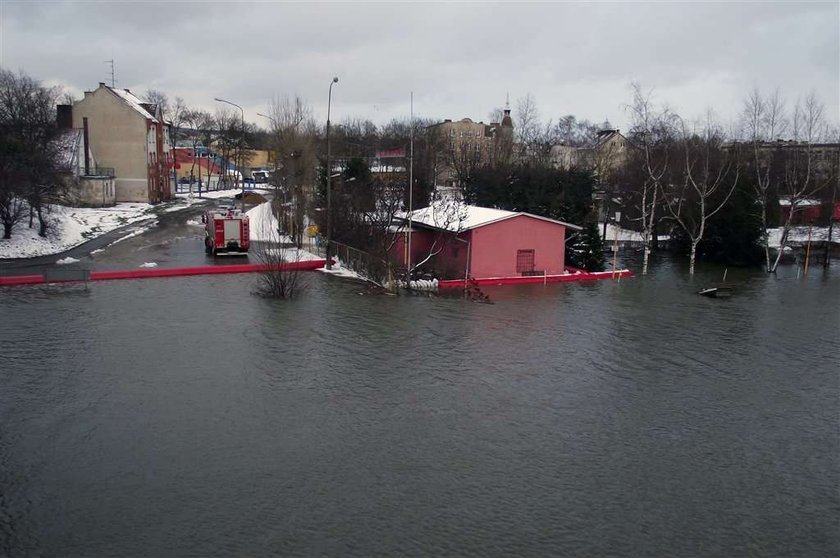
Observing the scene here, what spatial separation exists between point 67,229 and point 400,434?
3183cm

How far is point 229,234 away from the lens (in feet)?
107

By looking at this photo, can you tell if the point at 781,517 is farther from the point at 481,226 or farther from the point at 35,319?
the point at 481,226

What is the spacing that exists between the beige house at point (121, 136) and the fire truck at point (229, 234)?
2910 cm

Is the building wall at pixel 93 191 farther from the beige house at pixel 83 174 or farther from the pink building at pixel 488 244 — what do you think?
the pink building at pixel 488 244

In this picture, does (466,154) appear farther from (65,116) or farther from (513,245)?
(65,116)

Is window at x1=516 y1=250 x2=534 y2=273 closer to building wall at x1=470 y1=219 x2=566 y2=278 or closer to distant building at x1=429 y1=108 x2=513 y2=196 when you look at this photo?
building wall at x1=470 y1=219 x2=566 y2=278

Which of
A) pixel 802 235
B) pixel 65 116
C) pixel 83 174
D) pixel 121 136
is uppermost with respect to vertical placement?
pixel 65 116

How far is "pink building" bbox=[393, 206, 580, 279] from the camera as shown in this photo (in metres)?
30.4

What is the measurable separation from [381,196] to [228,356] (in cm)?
1713

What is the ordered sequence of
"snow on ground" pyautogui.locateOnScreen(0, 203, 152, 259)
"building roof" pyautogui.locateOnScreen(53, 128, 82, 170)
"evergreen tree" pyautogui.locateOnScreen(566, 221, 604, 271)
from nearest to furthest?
"snow on ground" pyautogui.locateOnScreen(0, 203, 152, 259), "evergreen tree" pyautogui.locateOnScreen(566, 221, 604, 271), "building roof" pyautogui.locateOnScreen(53, 128, 82, 170)

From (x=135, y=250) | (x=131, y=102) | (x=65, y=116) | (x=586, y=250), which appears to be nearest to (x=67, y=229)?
(x=135, y=250)

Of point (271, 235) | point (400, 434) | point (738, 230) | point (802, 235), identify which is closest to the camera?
point (400, 434)

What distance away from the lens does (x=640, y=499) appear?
9906mm

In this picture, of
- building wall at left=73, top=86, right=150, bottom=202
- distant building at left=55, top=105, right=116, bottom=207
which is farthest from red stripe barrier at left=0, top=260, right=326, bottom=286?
building wall at left=73, top=86, right=150, bottom=202
